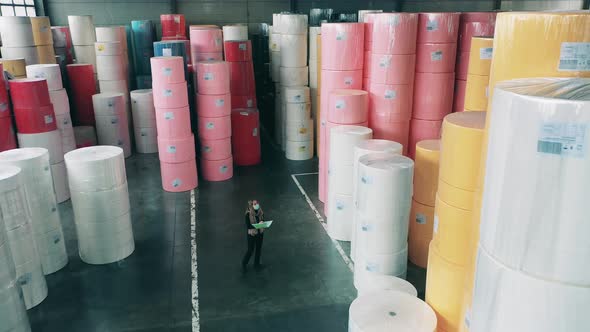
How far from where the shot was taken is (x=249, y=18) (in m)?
16.7

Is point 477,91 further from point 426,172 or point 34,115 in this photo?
point 34,115

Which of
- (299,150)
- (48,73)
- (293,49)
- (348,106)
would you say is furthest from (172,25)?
(348,106)

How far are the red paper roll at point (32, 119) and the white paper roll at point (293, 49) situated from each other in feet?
17.9

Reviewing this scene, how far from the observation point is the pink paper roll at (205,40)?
10.2 metres

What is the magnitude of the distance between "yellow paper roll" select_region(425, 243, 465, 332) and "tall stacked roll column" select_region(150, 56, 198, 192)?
5825 mm

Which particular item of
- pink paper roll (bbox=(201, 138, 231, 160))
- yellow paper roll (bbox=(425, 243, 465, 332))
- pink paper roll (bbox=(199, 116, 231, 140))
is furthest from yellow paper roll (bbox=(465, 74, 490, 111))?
pink paper roll (bbox=(201, 138, 231, 160))

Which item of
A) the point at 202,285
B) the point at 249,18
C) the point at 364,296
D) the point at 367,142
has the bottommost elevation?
the point at 202,285

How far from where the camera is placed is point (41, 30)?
1037 cm

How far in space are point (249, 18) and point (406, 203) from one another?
43.1 ft

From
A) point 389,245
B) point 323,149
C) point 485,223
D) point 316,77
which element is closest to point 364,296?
point 389,245

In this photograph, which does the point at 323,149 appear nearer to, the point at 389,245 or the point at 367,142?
the point at 367,142

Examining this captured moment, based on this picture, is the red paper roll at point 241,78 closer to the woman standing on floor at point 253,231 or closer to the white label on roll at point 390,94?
the white label on roll at point 390,94

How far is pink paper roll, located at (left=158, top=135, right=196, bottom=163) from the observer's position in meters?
8.78

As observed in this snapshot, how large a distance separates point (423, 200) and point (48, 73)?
7270mm
